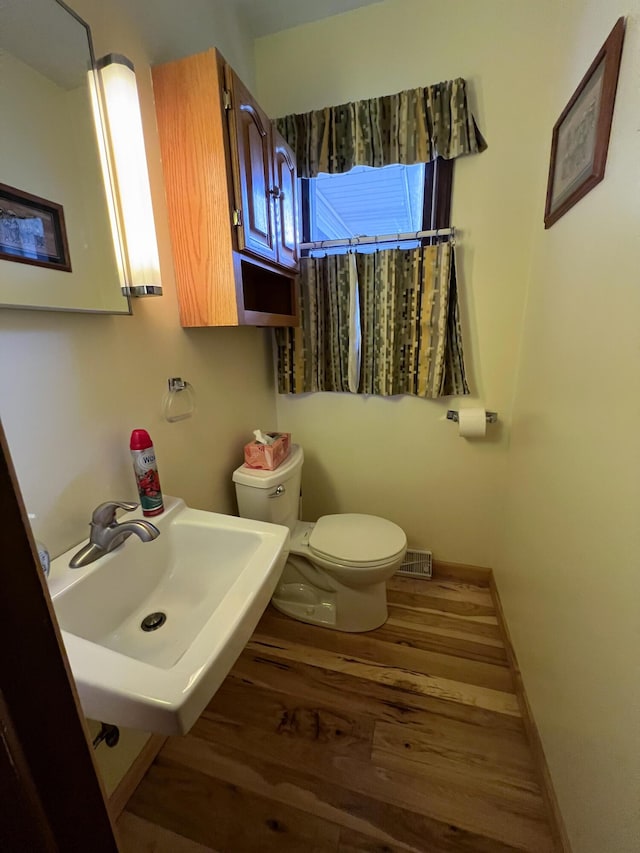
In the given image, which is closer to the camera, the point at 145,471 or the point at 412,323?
the point at 145,471

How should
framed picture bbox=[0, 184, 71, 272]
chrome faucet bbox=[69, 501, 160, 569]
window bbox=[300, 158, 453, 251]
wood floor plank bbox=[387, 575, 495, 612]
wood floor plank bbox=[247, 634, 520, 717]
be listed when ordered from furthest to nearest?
wood floor plank bbox=[387, 575, 495, 612] → window bbox=[300, 158, 453, 251] → wood floor plank bbox=[247, 634, 520, 717] → chrome faucet bbox=[69, 501, 160, 569] → framed picture bbox=[0, 184, 71, 272]

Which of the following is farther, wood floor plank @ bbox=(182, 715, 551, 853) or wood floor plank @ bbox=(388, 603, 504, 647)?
wood floor plank @ bbox=(388, 603, 504, 647)

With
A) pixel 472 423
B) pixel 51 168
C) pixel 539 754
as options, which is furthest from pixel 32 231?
pixel 539 754

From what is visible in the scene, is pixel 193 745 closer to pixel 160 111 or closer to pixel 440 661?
pixel 440 661

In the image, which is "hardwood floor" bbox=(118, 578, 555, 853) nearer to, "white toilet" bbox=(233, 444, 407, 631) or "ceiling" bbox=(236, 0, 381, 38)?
"white toilet" bbox=(233, 444, 407, 631)

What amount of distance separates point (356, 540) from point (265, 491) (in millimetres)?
471

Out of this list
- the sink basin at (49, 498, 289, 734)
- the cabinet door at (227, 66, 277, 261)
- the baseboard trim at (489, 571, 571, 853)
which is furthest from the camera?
the cabinet door at (227, 66, 277, 261)

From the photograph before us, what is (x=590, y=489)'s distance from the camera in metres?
0.84

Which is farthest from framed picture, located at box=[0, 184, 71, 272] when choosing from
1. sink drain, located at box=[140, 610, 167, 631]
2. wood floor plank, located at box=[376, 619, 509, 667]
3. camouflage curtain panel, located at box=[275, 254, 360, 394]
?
wood floor plank, located at box=[376, 619, 509, 667]

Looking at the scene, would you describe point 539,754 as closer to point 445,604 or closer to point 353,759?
point 353,759

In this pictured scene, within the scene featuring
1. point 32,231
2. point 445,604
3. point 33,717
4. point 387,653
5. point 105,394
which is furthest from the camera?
point 445,604

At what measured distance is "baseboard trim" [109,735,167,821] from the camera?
101 centimetres

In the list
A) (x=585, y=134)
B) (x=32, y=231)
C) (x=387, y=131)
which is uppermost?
(x=387, y=131)

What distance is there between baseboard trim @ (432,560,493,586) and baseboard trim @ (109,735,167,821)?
4.67 feet
